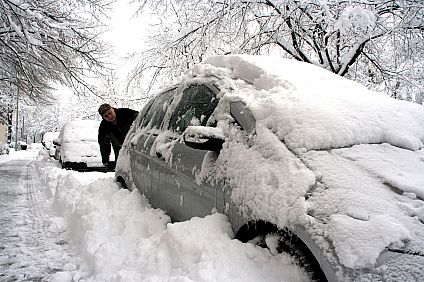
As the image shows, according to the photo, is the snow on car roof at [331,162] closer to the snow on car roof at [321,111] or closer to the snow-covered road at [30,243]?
the snow on car roof at [321,111]

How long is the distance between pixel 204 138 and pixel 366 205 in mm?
1087

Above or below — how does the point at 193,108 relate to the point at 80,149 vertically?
above

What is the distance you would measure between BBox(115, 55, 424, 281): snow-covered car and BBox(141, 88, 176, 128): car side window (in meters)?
0.50

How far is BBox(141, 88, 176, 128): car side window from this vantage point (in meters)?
3.84

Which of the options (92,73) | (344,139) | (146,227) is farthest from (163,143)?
(92,73)

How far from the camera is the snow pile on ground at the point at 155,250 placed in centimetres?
193

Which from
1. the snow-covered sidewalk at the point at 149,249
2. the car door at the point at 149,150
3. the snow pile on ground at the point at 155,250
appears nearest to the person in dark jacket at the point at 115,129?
the car door at the point at 149,150

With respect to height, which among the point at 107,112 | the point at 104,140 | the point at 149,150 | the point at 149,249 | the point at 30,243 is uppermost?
the point at 107,112

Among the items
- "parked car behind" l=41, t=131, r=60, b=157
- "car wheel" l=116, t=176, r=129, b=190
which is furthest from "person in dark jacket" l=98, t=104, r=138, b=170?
"parked car behind" l=41, t=131, r=60, b=157

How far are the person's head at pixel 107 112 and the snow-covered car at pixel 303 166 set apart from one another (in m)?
2.58

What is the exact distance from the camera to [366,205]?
1642 mm

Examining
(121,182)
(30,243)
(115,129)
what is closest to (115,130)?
(115,129)

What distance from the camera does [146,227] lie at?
3.23 metres

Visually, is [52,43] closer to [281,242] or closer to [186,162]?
[186,162]
